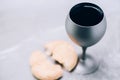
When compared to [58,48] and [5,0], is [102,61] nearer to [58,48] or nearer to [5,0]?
[58,48]

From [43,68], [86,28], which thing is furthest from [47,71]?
[86,28]

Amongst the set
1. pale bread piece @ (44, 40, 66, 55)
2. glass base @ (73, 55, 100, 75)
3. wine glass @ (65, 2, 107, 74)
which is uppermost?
wine glass @ (65, 2, 107, 74)

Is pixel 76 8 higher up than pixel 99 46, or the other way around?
pixel 76 8

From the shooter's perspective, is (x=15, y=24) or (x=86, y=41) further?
(x=15, y=24)

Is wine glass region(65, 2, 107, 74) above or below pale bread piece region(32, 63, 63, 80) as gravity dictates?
above

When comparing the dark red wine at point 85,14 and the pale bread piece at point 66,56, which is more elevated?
the dark red wine at point 85,14

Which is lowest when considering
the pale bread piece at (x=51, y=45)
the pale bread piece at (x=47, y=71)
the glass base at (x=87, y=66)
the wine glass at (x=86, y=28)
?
the glass base at (x=87, y=66)

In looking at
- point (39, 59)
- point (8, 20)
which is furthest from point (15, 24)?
point (39, 59)
